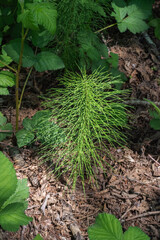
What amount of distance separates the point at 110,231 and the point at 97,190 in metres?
0.56

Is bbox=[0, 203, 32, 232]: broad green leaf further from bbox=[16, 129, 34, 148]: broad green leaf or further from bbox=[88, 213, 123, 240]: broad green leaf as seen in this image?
bbox=[16, 129, 34, 148]: broad green leaf

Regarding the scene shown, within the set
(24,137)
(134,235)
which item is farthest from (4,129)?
(134,235)

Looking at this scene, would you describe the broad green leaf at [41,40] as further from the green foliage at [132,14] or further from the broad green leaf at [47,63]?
the green foliage at [132,14]

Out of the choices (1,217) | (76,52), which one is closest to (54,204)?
(1,217)

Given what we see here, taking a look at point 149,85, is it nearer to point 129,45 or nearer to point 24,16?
point 129,45

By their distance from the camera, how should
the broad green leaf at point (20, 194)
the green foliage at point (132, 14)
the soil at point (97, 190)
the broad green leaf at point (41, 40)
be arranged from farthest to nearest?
1. the green foliage at point (132, 14)
2. the broad green leaf at point (41, 40)
3. the soil at point (97, 190)
4. the broad green leaf at point (20, 194)

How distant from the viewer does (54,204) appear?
69.8 inches

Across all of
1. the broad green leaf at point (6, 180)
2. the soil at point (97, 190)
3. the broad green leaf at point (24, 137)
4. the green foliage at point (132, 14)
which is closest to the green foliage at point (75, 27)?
the green foliage at point (132, 14)

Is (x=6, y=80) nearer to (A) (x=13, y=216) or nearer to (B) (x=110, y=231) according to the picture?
(A) (x=13, y=216)

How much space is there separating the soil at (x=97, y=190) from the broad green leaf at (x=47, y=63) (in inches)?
18.7

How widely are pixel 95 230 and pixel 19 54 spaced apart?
140 cm

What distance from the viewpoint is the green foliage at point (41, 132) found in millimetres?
1868

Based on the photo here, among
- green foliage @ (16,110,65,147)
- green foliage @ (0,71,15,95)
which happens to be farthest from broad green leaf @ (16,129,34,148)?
green foliage @ (0,71,15,95)

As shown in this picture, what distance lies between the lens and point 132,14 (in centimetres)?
250
